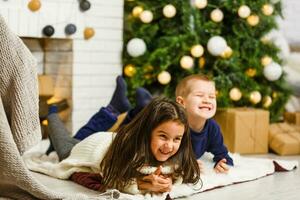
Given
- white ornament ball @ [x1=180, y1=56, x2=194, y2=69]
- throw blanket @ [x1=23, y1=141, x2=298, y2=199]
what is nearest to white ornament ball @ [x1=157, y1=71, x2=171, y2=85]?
white ornament ball @ [x1=180, y1=56, x2=194, y2=69]

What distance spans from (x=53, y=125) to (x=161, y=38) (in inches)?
48.9

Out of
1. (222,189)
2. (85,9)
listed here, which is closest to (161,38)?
(85,9)

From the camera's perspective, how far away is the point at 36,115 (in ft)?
5.87

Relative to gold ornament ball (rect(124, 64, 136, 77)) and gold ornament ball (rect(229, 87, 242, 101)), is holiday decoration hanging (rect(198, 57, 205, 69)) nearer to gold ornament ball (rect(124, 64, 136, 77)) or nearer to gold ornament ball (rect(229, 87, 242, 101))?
gold ornament ball (rect(229, 87, 242, 101))

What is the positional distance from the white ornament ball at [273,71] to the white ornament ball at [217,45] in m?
0.36

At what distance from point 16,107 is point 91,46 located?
6.78 ft

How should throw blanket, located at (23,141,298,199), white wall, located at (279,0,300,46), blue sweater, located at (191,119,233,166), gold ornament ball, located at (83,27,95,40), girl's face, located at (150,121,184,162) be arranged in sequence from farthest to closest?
white wall, located at (279,0,300,46) < gold ornament ball, located at (83,27,95,40) < blue sweater, located at (191,119,233,166) < throw blanket, located at (23,141,298,199) < girl's face, located at (150,121,184,162)

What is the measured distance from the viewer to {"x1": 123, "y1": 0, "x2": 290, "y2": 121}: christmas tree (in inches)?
144

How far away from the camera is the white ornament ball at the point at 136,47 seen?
12.3ft

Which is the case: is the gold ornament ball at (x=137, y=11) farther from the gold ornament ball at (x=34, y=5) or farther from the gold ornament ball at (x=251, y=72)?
the gold ornament ball at (x=251, y=72)

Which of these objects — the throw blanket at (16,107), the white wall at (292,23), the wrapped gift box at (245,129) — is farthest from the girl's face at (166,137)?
the white wall at (292,23)

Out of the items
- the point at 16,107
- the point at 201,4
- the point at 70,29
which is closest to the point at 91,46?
the point at 70,29

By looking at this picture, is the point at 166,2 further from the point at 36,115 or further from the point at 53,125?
the point at 36,115

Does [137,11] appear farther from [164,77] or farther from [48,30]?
[48,30]
